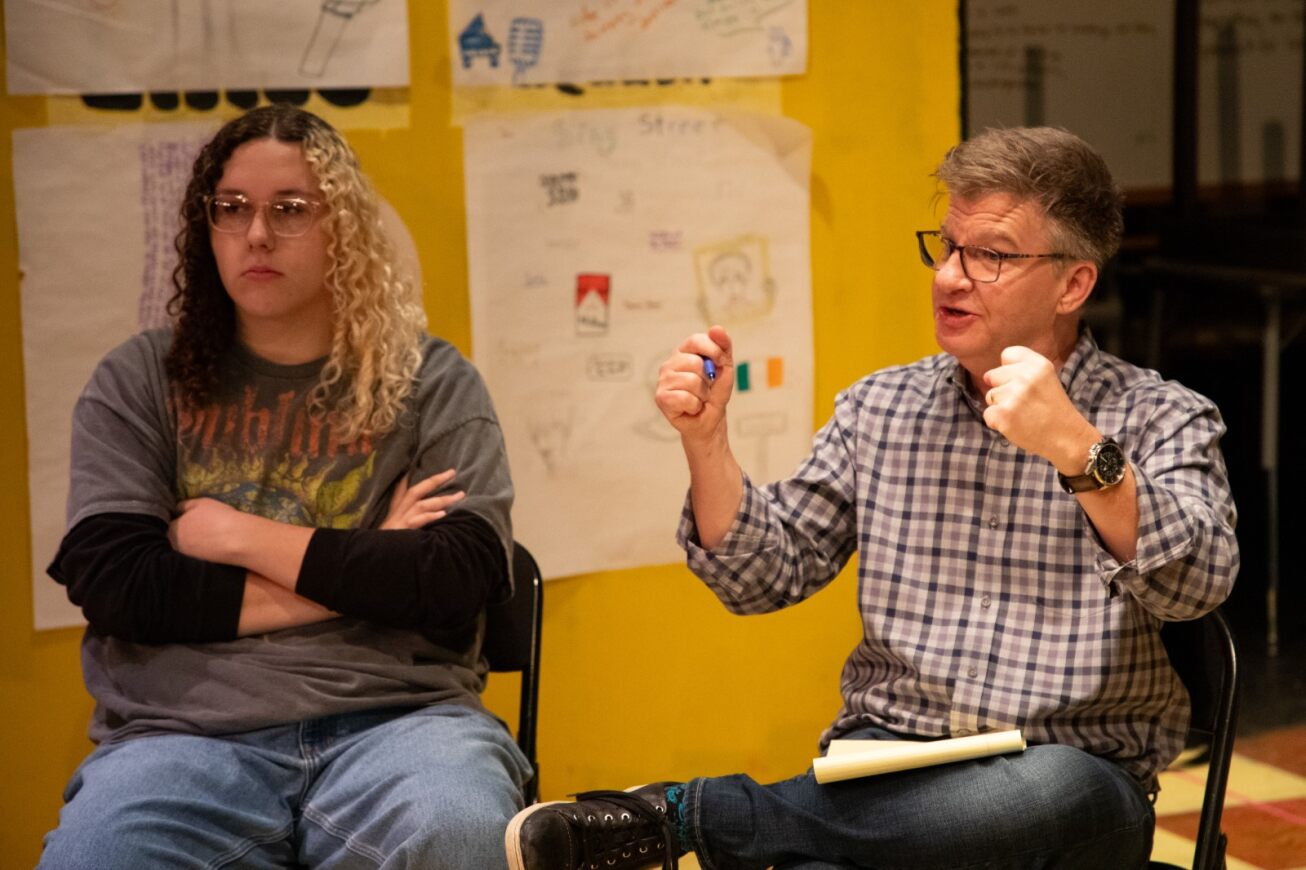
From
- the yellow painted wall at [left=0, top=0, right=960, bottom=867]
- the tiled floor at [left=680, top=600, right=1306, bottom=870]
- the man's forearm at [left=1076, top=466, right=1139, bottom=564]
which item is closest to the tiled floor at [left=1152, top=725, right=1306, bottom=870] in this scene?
the tiled floor at [left=680, top=600, right=1306, bottom=870]

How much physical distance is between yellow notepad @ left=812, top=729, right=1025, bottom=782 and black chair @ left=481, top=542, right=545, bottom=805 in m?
0.69

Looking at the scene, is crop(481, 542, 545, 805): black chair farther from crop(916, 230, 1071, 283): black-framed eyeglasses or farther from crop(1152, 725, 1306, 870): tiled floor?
crop(1152, 725, 1306, 870): tiled floor

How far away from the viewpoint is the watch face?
76.4 inches

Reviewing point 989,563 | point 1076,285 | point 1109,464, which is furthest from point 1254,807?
point 1109,464

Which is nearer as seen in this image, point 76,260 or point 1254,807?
point 76,260

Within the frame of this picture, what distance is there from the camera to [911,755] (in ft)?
6.63

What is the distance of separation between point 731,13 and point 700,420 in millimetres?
1501

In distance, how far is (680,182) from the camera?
337 cm

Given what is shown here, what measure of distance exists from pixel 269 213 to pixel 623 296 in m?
1.05

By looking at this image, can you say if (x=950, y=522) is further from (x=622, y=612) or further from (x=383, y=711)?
(x=622, y=612)

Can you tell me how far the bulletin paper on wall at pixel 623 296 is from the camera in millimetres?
3252

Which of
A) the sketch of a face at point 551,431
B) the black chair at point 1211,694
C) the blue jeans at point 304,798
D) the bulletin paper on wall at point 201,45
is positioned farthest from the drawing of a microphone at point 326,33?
the black chair at point 1211,694

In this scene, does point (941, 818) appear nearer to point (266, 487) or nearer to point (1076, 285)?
point (1076, 285)

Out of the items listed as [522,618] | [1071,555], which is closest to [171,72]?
[522,618]
